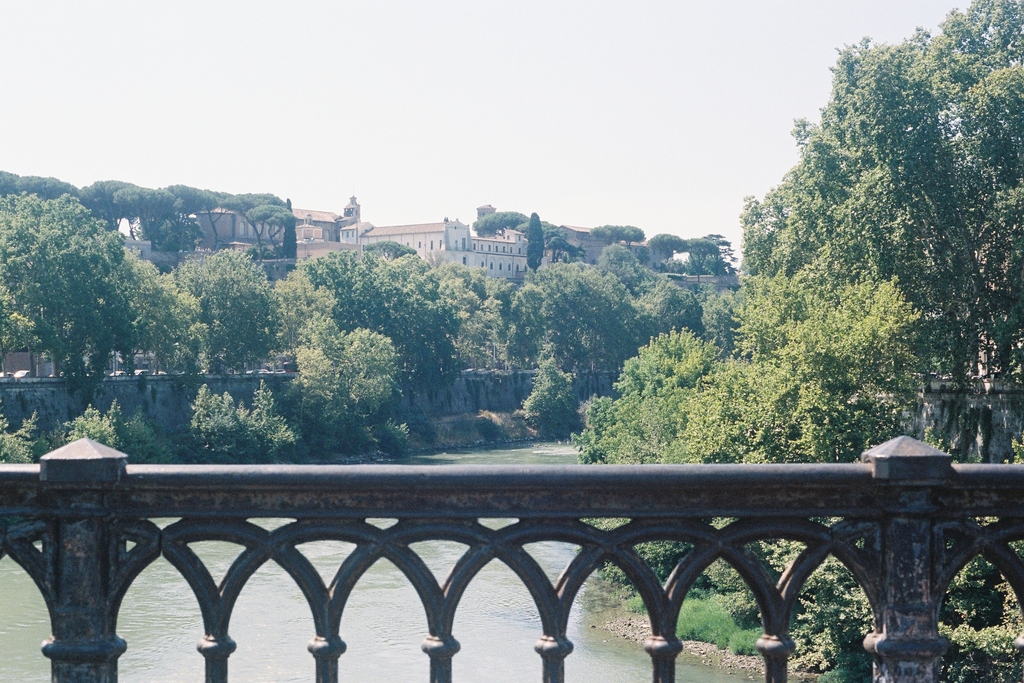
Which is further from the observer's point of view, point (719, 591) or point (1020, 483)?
point (719, 591)

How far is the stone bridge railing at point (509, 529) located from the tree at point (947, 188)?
2224cm

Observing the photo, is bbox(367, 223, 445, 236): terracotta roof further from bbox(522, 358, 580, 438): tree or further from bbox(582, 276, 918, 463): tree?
bbox(582, 276, 918, 463): tree

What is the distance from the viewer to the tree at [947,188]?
24.6 metres

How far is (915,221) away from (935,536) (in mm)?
23202

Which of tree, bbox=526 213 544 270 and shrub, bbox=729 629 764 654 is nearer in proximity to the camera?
shrub, bbox=729 629 764 654

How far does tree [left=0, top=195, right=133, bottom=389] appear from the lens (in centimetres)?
4112

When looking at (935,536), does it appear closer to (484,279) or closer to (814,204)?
(814,204)

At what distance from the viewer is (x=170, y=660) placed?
→ 20.5m

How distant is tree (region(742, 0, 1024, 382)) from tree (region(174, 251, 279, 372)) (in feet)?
109

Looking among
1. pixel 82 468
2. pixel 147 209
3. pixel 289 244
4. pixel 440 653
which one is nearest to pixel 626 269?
pixel 289 244

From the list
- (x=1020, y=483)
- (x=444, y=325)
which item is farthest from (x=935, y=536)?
(x=444, y=325)

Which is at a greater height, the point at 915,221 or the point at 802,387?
the point at 915,221

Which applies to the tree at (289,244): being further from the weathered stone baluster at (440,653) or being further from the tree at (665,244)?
the weathered stone baluster at (440,653)

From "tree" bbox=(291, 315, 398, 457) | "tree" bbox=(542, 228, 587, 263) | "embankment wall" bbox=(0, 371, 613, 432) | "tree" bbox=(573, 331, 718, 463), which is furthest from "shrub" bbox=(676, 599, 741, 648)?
"tree" bbox=(542, 228, 587, 263)
